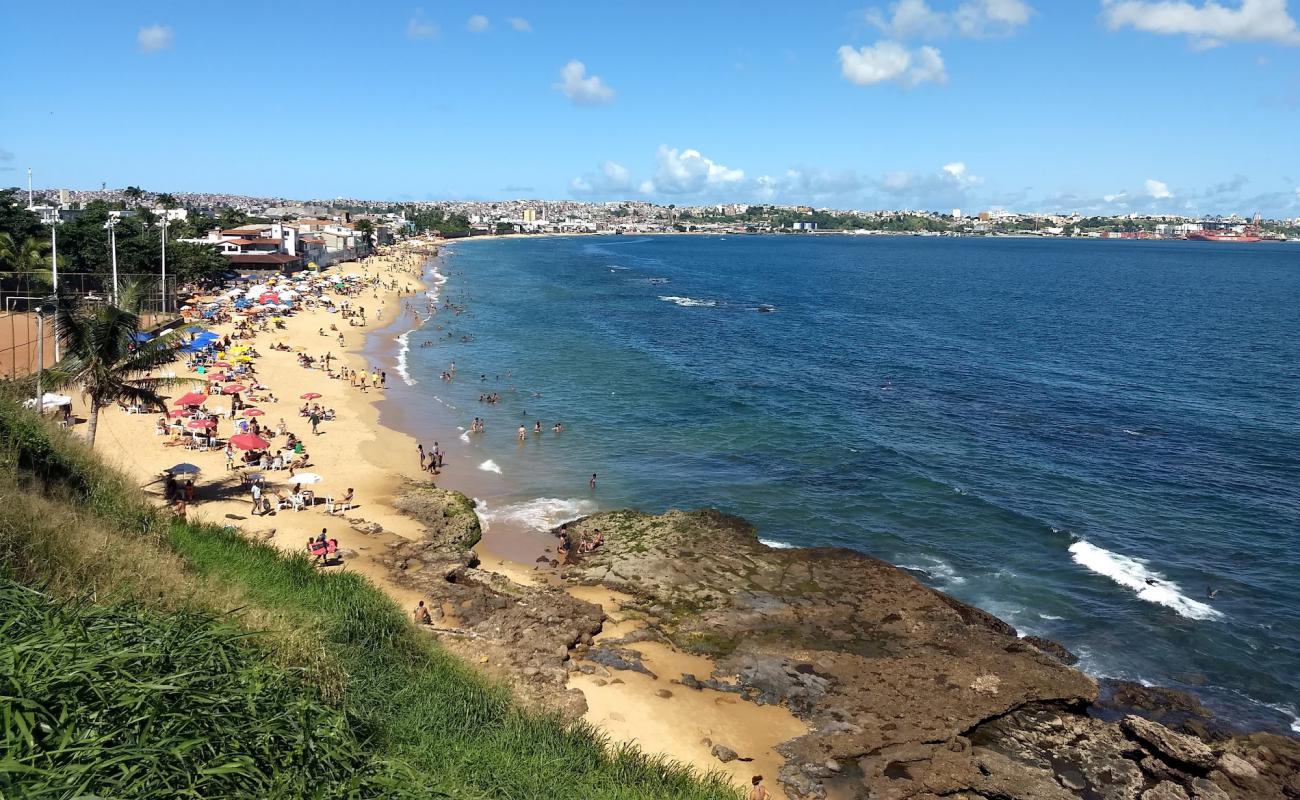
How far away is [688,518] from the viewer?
29328 mm

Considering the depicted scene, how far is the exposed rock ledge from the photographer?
55.9 feet

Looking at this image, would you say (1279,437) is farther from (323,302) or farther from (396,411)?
(323,302)

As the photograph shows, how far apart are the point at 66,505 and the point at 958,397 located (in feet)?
153

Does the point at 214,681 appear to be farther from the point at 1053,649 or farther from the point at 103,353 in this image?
the point at 1053,649

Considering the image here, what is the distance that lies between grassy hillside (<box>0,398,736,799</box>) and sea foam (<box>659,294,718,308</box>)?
262 feet

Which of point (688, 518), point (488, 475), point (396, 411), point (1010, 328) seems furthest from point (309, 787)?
point (1010, 328)

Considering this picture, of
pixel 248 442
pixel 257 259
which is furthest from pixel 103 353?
pixel 257 259

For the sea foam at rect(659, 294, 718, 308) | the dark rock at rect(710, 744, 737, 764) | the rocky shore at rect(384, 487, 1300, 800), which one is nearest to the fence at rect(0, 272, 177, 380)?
the rocky shore at rect(384, 487, 1300, 800)

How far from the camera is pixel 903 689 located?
64.6 feet

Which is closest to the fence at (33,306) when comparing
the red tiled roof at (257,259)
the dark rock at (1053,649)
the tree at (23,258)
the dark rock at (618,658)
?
the tree at (23,258)

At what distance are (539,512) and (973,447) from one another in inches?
870

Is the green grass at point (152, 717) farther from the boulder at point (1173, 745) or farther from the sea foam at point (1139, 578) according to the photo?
the sea foam at point (1139, 578)

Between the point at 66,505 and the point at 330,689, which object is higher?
the point at 66,505

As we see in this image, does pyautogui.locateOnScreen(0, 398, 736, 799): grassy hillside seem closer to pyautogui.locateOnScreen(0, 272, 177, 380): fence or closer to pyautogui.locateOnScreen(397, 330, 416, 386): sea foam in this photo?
pyautogui.locateOnScreen(0, 272, 177, 380): fence
